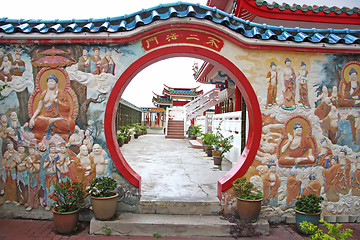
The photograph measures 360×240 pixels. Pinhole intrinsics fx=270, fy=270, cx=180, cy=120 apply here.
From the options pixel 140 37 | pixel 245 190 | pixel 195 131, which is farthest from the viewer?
pixel 195 131

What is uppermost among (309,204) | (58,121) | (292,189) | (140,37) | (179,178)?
(140,37)

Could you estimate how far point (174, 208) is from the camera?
4.74 m

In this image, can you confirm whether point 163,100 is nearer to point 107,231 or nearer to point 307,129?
point 307,129

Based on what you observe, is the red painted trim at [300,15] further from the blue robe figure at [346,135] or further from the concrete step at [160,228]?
the concrete step at [160,228]

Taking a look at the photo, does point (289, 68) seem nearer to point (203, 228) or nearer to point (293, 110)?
point (293, 110)

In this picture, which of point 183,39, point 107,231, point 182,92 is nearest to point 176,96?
point 182,92

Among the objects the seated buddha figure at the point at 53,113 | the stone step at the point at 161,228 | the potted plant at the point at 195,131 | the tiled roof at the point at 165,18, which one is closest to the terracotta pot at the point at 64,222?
the stone step at the point at 161,228

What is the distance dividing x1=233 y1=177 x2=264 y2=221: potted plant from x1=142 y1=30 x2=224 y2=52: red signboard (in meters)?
2.39

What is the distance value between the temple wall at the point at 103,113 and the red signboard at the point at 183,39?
120 mm

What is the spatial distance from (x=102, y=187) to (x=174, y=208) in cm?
129

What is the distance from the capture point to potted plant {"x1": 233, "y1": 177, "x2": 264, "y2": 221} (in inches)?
175

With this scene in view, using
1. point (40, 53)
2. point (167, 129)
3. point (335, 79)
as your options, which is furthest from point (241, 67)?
point (167, 129)

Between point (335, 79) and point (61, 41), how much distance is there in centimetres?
493

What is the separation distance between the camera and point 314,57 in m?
4.91
